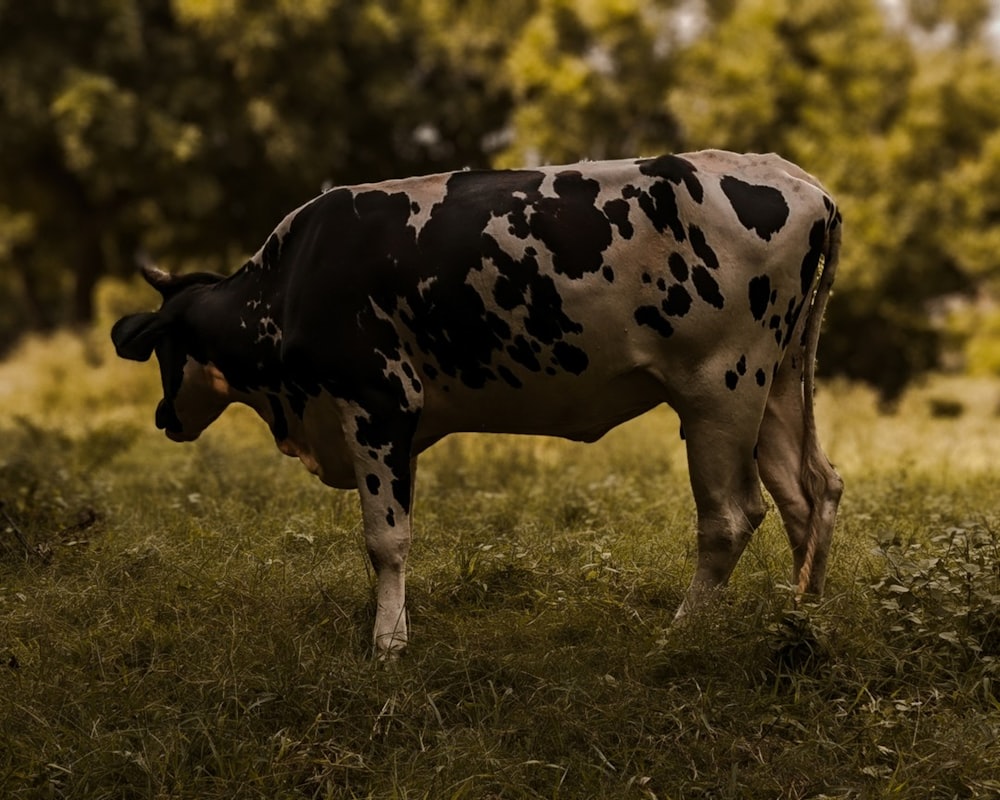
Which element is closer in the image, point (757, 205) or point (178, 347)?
point (757, 205)

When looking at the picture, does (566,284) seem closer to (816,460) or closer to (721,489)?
(721,489)

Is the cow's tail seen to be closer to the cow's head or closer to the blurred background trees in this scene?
the cow's head

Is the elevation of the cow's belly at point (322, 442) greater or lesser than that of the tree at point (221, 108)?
greater

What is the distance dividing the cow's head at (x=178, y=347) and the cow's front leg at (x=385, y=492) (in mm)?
1111

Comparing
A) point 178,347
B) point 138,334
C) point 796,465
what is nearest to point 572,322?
point 796,465

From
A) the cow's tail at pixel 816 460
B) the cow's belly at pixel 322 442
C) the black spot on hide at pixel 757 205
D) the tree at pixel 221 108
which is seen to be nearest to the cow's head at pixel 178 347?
the cow's belly at pixel 322 442

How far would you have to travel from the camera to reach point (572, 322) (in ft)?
16.3

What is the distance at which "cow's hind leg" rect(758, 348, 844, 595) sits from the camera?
5.42 metres

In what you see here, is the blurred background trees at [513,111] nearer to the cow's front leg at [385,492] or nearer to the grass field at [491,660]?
the grass field at [491,660]

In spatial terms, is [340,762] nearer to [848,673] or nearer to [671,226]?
[848,673]

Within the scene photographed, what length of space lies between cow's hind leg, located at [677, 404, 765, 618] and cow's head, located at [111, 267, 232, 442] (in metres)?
2.36

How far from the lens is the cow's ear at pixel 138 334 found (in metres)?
5.93

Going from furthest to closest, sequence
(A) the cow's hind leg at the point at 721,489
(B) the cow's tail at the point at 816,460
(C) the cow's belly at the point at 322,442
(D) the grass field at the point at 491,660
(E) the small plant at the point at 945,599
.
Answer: (C) the cow's belly at the point at 322,442, (B) the cow's tail at the point at 816,460, (A) the cow's hind leg at the point at 721,489, (E) the small plant at the point at 945,599, (D) the grass field at the point at 491,660

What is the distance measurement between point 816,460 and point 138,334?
3237 millimetres
